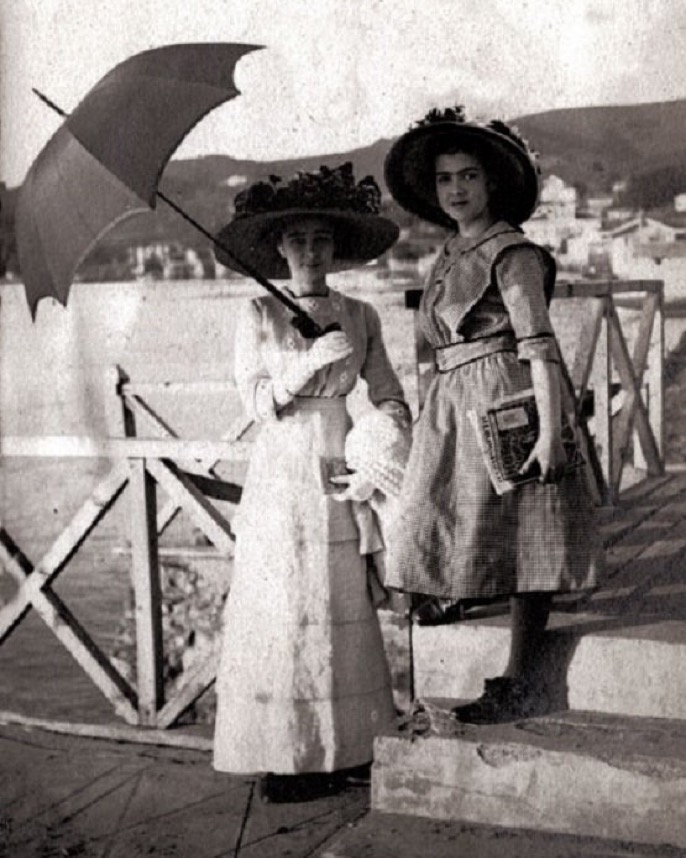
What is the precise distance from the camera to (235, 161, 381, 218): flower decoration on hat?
3449mm

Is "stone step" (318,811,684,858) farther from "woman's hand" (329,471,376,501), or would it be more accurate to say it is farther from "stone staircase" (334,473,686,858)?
"woman's hand" (329,471,376,501)

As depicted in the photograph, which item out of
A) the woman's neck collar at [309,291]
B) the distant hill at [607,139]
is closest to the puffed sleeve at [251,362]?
the woman's neck collar at [309,291]

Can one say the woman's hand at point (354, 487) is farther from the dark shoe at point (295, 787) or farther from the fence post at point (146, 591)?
the fence post at point (146, 591)

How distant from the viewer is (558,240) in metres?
4.78

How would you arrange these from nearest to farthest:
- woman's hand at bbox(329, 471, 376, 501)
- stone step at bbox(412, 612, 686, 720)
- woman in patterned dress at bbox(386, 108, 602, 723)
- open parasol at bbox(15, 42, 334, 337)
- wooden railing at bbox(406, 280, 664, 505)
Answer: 1. woman in patterned dress at bbox(386, 108, 602, 723)
2. stone step at bbox(412, 612, 686, 720)
3. open parasol at bbox(15, 42, 334, 337)
4. woman's hand at bbox(329, 471, 376, 501)
5. wooden railing at bbox(406, 280, 664, 505)

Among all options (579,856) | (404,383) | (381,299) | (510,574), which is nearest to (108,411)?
(381,299)

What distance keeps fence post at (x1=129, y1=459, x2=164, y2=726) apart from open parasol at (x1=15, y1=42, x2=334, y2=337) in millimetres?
1149

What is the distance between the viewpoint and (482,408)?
2932 mm

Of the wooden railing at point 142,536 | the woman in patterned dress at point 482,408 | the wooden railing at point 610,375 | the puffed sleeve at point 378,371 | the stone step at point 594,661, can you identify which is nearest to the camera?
the woman in patterned dress at point 482,408

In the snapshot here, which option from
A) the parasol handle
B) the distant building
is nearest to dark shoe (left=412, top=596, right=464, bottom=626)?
the parasol handle

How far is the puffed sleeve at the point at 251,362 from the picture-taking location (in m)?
3.53

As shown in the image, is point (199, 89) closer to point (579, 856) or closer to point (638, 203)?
point (638, 203)

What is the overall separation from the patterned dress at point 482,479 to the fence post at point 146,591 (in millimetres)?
1611

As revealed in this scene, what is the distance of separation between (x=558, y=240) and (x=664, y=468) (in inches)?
47.9
